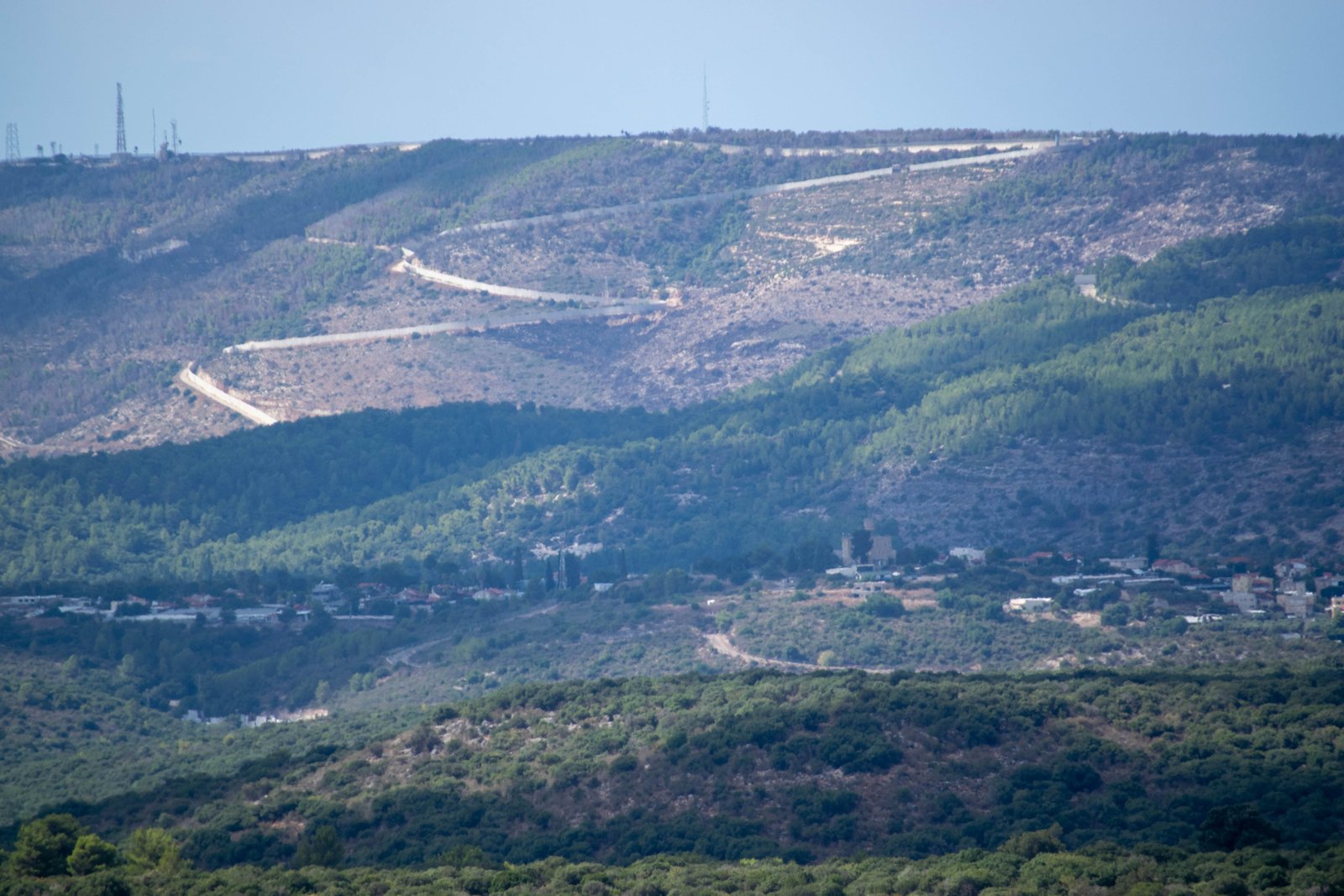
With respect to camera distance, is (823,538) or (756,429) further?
(756,429)

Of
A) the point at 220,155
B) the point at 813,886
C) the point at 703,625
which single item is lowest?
the point at 703,625

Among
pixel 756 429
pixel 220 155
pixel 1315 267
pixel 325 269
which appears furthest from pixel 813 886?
pixel 220 155

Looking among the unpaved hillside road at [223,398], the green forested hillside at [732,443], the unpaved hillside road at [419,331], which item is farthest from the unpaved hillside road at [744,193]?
the green forested hillside at [732,443]

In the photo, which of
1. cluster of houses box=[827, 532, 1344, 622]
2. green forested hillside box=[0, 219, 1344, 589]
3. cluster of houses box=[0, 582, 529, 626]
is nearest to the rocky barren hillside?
green forested hillside box=[0, 219, 1344, 589]

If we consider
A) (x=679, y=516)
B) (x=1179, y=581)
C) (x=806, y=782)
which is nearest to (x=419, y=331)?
(x=679, y=516)

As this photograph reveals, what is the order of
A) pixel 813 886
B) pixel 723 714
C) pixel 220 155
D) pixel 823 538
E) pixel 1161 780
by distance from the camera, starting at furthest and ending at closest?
pixel 220 155, pixel 823 538, pixel 723 714, pixel 1161 780, pixel 813 886

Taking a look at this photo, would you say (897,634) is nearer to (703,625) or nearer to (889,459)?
(703,625)
